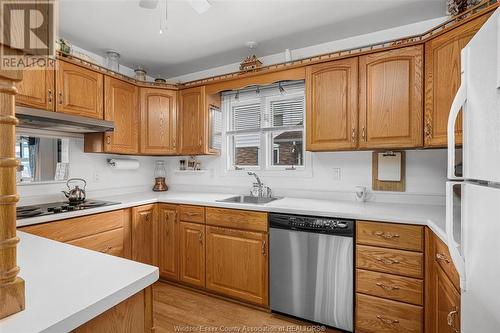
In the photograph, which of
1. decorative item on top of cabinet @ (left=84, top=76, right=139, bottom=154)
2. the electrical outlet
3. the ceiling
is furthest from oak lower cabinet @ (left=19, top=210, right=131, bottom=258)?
the electrical outlet

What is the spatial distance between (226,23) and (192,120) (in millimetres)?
1129

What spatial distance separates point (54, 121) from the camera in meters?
2.01

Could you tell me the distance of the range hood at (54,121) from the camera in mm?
1825

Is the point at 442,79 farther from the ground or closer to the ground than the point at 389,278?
farther from the ground

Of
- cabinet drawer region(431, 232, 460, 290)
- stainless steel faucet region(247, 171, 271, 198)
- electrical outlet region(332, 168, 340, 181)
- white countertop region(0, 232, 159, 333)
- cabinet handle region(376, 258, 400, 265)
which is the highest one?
electrical outlet region(332, 168, 340, 181)

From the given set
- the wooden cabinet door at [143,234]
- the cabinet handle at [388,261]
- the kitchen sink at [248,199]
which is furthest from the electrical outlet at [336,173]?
the wooden cabinet door at [143,234]

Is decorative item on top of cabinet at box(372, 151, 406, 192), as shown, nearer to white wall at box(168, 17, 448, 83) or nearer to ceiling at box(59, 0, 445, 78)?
white wall at box(168, 17, 448, 83)

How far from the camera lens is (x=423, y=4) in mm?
2023

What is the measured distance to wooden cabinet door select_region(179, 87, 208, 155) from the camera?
295cm

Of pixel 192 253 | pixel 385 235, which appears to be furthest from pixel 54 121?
pixel 385 235

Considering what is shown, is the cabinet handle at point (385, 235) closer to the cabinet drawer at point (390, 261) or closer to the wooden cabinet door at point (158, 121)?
the cabinet drawer at point (390, 261)

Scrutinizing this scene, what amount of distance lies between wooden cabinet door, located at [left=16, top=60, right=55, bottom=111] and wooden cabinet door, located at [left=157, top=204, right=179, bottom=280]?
133cm

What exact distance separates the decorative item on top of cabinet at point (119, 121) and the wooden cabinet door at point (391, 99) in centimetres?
234

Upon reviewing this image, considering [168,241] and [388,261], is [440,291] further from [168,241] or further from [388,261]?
[168,241]
